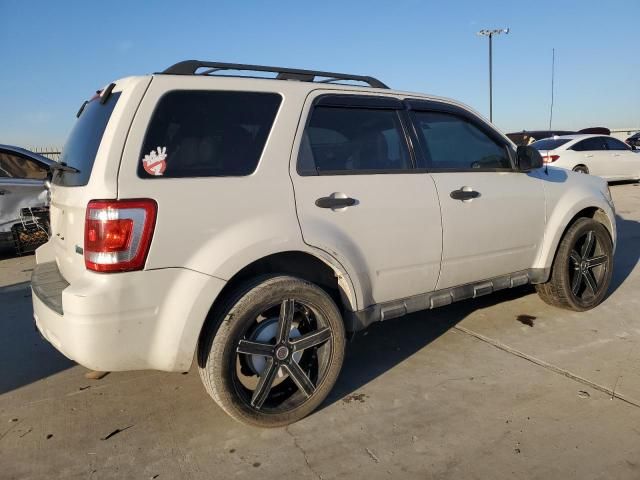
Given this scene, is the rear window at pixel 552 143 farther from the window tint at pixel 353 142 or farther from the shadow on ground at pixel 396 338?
the window tint at pixel 353 142

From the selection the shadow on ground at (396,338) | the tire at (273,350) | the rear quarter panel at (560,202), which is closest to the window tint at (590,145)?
the shadow on ground at (396,338)

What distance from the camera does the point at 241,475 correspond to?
2.44 metres

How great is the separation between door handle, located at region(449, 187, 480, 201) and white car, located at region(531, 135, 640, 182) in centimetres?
1133

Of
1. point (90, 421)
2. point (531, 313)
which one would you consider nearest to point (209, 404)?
point (90, 421)

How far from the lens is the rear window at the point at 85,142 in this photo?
2.63m

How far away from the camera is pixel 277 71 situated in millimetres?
3188

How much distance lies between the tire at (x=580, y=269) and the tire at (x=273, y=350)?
7.72ft

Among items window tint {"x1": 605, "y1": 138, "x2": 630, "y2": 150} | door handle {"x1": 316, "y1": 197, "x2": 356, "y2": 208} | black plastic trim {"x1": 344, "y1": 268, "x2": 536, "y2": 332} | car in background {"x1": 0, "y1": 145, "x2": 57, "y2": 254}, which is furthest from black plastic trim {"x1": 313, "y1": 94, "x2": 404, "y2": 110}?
window tint {"x1": 605, "y1": 138, "x2": 630, "y2": 150}

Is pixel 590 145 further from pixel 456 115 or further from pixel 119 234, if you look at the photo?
pixel 119 234

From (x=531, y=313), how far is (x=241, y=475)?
3132mm

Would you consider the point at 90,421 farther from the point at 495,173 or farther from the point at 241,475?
the point at 495,173

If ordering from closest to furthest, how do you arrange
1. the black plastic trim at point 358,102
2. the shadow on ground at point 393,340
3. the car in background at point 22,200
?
1. the black plastic trim at point 358,102
2. the shadow on ground at point 393,340
3. the car in background at point 22,200

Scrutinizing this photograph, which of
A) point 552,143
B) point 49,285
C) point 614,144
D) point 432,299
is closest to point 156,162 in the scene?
point 49,285

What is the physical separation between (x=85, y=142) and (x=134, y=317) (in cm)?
108
